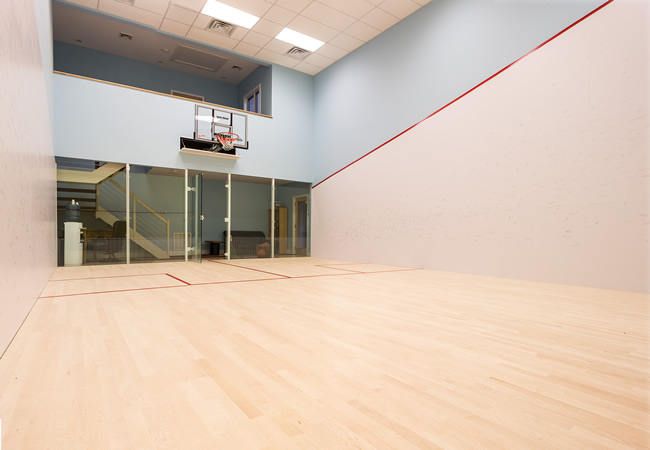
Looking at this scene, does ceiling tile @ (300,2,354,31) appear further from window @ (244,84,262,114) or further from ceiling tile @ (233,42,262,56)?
window @ (244,84,262,114)

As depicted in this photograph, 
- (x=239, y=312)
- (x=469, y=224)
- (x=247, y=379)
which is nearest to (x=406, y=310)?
(x=239, y=312)

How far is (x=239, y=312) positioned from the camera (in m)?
2.10

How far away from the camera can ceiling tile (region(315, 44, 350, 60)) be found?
6078mm

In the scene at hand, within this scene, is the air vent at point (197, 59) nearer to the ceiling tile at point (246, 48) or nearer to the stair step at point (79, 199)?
the ceiling tile at point (246, 48)

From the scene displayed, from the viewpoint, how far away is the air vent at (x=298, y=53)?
6137 millimetres

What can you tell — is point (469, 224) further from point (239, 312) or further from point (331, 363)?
point (331, 363)

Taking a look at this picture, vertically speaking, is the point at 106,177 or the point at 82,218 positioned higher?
the point at 106,177

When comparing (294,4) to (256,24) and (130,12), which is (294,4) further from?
(130,12)

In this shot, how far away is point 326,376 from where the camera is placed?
3.84 ft

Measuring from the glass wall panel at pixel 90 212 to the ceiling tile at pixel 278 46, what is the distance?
3066 mm

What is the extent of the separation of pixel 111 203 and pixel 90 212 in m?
0.29

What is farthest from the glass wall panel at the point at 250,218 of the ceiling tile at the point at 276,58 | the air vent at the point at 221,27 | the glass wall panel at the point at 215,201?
the air vent at the point at 221,27

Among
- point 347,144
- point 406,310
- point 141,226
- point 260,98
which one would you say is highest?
point 260,98

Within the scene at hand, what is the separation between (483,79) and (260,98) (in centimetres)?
431
